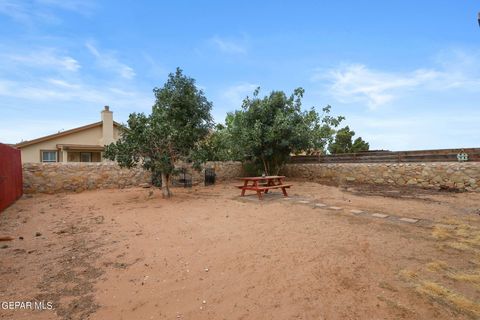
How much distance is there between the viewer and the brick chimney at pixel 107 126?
18.5m

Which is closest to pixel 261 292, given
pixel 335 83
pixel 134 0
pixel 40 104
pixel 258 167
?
pixel 134 0

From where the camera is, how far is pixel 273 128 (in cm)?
1345

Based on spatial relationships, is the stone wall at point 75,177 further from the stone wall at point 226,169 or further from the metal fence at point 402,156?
the metal fence at point 402,156

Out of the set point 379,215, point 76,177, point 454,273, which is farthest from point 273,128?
point 454,273

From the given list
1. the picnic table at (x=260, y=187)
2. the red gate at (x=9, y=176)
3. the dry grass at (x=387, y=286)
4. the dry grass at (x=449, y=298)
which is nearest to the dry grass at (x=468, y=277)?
the dry grass at (x=449, y=298)

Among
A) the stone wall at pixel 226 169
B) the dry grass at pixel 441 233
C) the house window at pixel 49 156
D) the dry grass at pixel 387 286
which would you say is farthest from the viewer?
the house window at pixel 49 156

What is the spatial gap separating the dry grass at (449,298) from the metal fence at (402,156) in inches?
406

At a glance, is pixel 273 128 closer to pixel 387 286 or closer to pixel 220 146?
pixel 220 146

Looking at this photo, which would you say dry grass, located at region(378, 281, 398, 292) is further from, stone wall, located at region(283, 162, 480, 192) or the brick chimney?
the brick chimney

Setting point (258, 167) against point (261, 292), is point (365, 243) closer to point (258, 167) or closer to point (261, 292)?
point (261, 292)

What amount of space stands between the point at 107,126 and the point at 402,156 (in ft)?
58.3

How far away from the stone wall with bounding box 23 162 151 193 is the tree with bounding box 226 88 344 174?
206 inches

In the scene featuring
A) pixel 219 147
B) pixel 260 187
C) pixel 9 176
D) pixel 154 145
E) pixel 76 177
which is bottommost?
pixel 260 187

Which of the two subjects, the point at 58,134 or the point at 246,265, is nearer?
the point at 246,265
